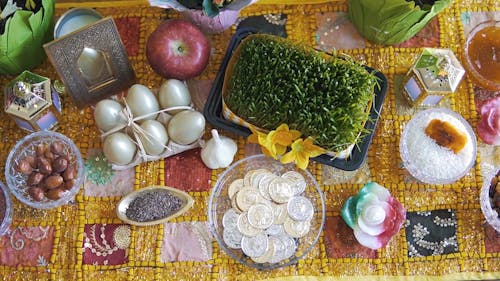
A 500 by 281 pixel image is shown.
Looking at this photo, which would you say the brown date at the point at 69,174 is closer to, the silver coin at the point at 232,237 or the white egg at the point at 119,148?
the white egg at the point at 119,148

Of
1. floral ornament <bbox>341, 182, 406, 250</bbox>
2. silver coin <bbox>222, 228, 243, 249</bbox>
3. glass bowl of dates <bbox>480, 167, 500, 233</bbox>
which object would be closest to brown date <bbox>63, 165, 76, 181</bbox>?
silver coin <bbox>222, 228, 243, 249</bbox>

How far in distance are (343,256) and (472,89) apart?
1.45 ft

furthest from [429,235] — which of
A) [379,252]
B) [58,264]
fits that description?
[58,264]

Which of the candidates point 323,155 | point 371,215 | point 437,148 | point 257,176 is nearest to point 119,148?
point 257,176

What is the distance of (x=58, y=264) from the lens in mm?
1082

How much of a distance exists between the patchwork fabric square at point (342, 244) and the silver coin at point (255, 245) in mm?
125

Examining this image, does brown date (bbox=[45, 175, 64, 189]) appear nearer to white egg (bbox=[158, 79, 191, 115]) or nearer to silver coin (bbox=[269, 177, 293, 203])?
white egg (bbox=[158, 79, 191, 115])

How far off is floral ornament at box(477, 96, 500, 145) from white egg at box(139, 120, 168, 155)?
0.64 meters

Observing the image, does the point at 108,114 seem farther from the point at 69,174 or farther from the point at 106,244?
the point at 106,244

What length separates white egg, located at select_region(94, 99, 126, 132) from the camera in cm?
107

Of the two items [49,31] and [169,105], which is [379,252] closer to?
[169,105]

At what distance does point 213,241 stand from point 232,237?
0.04 meters

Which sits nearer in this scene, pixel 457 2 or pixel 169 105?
pixel 169 105

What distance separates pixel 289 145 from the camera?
103 cm
